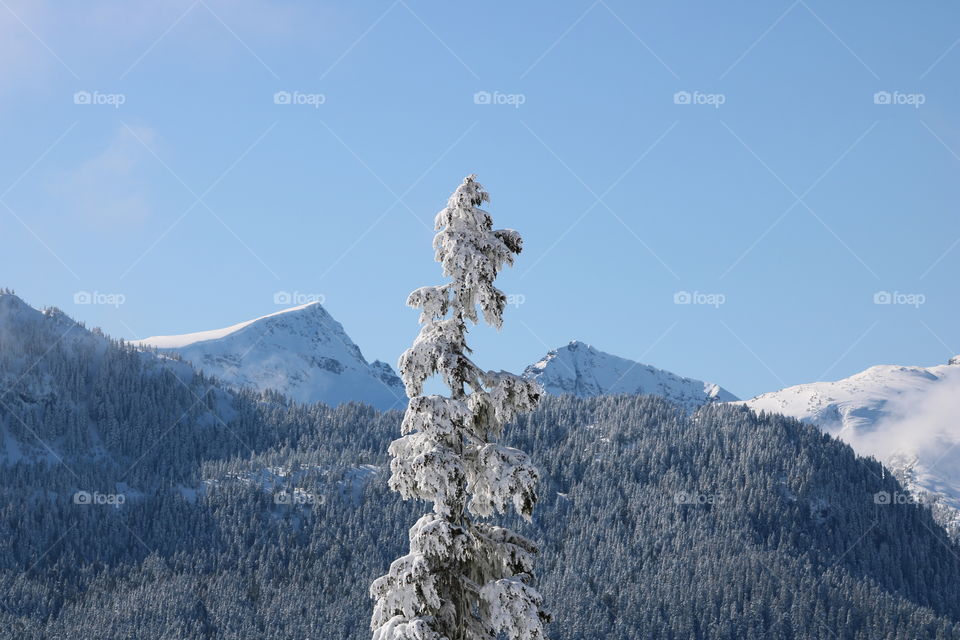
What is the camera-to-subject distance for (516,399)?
2542cm

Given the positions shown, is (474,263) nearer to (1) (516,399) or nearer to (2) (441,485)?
(1) (516,399)

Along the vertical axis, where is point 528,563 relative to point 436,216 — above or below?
below

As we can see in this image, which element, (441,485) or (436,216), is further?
(436,216)

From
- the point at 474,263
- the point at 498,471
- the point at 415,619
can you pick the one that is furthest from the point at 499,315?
the point at 415,619

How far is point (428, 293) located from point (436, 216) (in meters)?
1.95

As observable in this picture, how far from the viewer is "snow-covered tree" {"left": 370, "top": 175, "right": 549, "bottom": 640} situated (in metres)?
24.3

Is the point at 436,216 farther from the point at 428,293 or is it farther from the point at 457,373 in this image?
the point at 457,373

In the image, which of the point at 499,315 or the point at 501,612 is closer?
the point at 501,612

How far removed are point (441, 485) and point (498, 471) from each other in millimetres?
1292

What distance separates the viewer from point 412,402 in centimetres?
2483

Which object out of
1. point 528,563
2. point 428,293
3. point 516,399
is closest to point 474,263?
point 428,293

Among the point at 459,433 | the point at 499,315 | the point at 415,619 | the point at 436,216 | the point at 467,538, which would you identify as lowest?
the point at 415,619

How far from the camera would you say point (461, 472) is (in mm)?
24703

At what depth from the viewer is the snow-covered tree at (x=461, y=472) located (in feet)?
79.7
